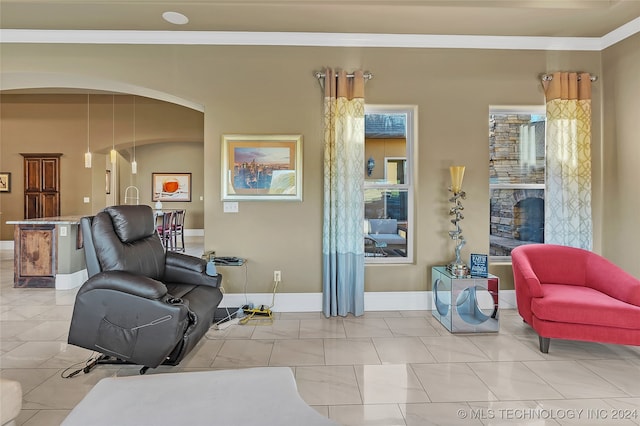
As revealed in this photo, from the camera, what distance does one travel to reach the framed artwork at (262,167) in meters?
3.89

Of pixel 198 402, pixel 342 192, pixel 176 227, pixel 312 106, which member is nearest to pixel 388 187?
pixel 342 192

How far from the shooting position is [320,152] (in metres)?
3.94

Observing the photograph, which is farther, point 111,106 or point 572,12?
point 111,106

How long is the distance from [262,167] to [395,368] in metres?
2.40

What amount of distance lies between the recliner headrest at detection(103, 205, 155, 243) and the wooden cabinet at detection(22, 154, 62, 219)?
6.42 metres

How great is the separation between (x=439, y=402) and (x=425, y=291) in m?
1.90

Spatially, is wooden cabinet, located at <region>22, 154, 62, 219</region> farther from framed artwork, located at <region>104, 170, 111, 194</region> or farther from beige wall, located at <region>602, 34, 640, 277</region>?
beige wall, located at <region>602, 34, 640, 277</region>

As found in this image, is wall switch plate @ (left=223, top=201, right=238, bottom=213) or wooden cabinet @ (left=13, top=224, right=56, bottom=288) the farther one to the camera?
wooden cabinet @ (left=13, top=224, right=56, bottom=288)

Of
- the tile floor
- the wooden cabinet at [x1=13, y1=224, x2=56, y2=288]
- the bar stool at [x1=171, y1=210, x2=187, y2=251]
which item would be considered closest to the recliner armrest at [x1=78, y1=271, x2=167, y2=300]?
the tile floor

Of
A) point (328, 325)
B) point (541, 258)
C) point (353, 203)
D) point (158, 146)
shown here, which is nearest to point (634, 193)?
point (541, 258)

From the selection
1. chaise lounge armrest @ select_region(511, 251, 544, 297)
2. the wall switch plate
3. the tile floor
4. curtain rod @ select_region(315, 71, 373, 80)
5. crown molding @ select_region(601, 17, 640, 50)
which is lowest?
the tile floor

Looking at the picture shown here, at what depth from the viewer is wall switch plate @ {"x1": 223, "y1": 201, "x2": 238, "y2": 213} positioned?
12.9 ft

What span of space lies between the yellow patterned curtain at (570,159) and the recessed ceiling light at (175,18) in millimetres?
3908

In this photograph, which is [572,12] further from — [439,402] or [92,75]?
[92,75]
